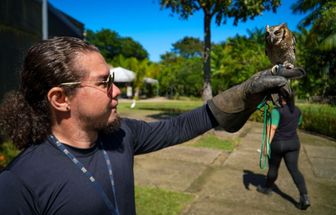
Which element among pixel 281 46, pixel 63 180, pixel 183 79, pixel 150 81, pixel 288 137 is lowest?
pixel 288 137

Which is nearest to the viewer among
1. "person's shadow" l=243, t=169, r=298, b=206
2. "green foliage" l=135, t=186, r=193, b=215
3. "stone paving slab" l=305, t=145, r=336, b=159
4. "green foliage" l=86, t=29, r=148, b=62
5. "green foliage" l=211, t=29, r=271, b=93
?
"green foliage" l=135, t=186, r=193, b=215

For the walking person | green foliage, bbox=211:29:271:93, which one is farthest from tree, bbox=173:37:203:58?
the walking person

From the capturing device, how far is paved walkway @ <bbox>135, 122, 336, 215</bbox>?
185 inches

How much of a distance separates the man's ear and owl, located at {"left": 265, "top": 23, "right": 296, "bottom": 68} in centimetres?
105

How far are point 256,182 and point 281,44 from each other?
461 cm

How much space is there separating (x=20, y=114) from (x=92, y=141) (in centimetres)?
39

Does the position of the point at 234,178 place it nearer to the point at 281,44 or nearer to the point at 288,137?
the point at 288,137

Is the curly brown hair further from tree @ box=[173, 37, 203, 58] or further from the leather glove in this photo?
tree @ box=[173, 37, 203, 58]

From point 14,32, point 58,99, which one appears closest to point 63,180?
point 58,99

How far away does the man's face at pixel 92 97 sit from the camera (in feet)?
5.26

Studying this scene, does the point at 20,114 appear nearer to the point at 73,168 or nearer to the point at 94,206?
the point at 73,168

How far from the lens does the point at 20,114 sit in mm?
1656

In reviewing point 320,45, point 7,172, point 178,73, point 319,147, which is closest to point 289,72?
point 7,172

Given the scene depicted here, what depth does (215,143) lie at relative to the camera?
9.19 meters
